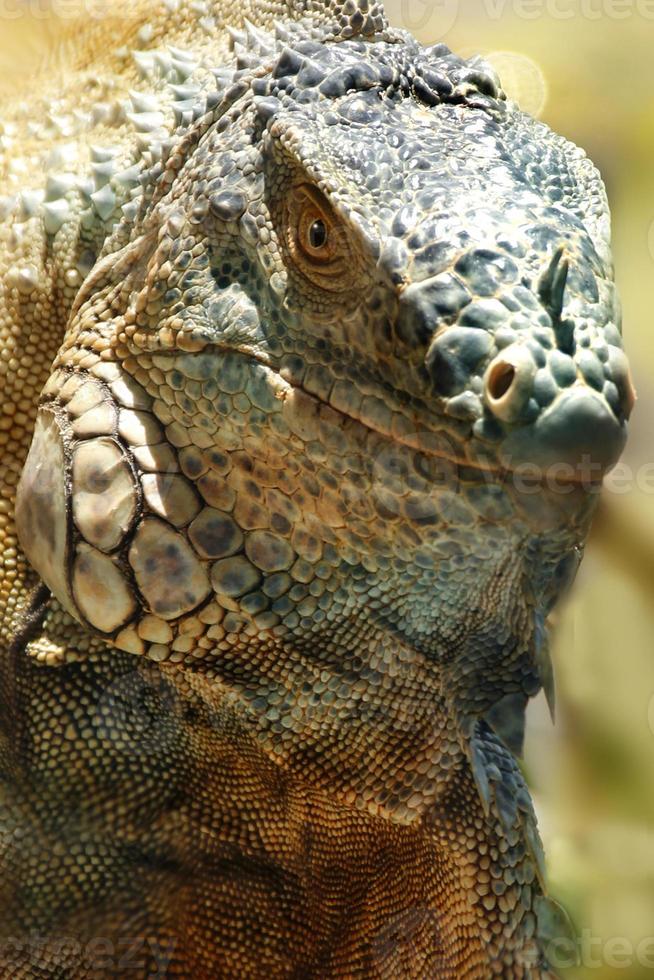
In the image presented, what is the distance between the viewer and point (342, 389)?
2.01m

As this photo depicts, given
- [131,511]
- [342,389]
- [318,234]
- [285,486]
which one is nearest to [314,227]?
[318,234]

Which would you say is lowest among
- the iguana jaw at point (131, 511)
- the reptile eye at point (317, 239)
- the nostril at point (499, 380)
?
the iguana jaw at point (131, 511)

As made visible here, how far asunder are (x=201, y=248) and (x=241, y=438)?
0.38m

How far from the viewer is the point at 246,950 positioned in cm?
287

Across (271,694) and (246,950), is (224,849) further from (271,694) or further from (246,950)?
(271,694)

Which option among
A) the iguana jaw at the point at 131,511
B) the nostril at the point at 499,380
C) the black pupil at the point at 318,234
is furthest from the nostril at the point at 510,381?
the black pupil at the point at 318,234

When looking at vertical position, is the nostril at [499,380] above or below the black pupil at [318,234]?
below

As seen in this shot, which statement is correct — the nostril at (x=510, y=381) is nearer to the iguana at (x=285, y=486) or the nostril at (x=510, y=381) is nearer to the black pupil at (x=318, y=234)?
the iguana at (x=285, y=486)

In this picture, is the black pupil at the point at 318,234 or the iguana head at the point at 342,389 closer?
the iguana head at the point at 342,389

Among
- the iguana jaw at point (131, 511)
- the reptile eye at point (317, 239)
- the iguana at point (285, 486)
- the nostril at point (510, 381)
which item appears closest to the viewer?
the nostril at point (510, 381)

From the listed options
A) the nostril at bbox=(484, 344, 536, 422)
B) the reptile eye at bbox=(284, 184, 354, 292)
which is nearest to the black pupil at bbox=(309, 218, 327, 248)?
the reptile eye at bbox=(284, 184, 354, 292)

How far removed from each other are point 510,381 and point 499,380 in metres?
0.02

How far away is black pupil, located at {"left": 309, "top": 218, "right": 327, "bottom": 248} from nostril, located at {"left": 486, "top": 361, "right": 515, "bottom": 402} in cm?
44

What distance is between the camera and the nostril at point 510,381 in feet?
5.66
